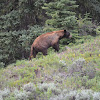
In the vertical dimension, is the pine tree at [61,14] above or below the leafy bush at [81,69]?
above

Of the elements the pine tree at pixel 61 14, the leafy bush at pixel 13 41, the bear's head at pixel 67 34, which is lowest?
the leafy bush at pixel 13 41

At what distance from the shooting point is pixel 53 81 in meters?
4.49

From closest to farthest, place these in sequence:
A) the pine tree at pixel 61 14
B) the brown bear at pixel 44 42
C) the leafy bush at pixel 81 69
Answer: the leafy bush at pixel 81 69 < the brown bear at pixel 44 42 < the pine tree at pixel 61 14

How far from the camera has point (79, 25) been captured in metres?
10.3

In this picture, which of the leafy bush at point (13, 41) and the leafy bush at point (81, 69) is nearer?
the leafy bush at point (81, 69)

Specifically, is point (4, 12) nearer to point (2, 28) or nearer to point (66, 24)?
point (2, 28)

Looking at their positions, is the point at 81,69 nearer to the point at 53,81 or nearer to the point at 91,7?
the point at 53,81

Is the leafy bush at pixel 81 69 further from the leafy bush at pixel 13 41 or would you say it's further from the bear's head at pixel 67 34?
the leafy bush at pixel 13 41

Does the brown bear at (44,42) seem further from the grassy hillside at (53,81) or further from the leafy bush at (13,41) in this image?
the grassy hillside at (53,81)

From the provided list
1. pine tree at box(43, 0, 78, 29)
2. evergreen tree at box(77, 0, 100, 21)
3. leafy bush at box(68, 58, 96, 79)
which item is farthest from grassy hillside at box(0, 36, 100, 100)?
evergreen tree at box(77, 0, 100, 21)

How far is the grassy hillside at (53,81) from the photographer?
360 cm

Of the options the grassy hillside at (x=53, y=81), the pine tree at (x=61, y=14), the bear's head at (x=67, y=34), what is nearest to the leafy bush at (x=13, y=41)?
the pine tree at (x=61, y=14)

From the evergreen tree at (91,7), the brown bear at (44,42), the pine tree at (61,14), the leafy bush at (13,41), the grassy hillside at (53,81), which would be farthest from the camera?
the evergreen tree at (91,7)

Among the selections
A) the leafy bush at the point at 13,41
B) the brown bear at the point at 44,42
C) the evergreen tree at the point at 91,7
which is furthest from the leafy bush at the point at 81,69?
the evergreen tree at the point at 91,7
